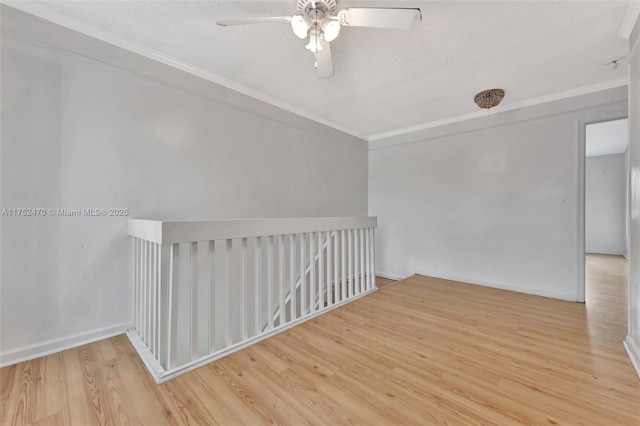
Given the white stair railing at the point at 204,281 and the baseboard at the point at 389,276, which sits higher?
the white stair railing at the point at 204,281

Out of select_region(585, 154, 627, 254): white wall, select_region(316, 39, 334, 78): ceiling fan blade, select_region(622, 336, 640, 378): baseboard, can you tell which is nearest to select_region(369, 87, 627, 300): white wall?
select_region(622, 336, 640, 378): baseboard

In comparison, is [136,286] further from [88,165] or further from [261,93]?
[261,93]

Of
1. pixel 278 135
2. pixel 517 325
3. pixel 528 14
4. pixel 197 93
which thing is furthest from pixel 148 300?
pixel 528 14

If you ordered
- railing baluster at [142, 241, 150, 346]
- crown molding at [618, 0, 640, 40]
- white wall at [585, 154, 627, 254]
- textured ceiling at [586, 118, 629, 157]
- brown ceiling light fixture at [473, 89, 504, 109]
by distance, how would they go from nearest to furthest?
crown molding at [618, 0, 640, 40] < railing baluster at [142, 241, 150, 346] < brown ceiling light fixture at [473, 89, 504, 109] < textured ceiling at [586, 118, 629, 157] < white wall at [585, 154, 627, 254]

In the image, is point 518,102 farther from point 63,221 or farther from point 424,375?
point 63,221

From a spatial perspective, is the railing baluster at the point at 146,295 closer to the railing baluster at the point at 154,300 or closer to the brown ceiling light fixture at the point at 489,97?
the railing baluster at the point at 154,300

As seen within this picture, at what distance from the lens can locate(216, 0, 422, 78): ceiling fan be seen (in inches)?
57.4

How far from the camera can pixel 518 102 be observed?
319 centimetres

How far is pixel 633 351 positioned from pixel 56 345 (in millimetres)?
4009

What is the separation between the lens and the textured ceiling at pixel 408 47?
1.77 metres

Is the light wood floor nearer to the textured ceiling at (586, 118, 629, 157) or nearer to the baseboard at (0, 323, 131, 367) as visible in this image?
the baseboard at (0, 323, 131, 367)

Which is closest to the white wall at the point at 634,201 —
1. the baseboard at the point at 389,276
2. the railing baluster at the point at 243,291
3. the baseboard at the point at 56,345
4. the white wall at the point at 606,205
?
the railing baluster at the point at 243,291

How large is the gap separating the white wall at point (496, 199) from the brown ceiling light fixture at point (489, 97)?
632mm

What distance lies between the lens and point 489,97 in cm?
287
